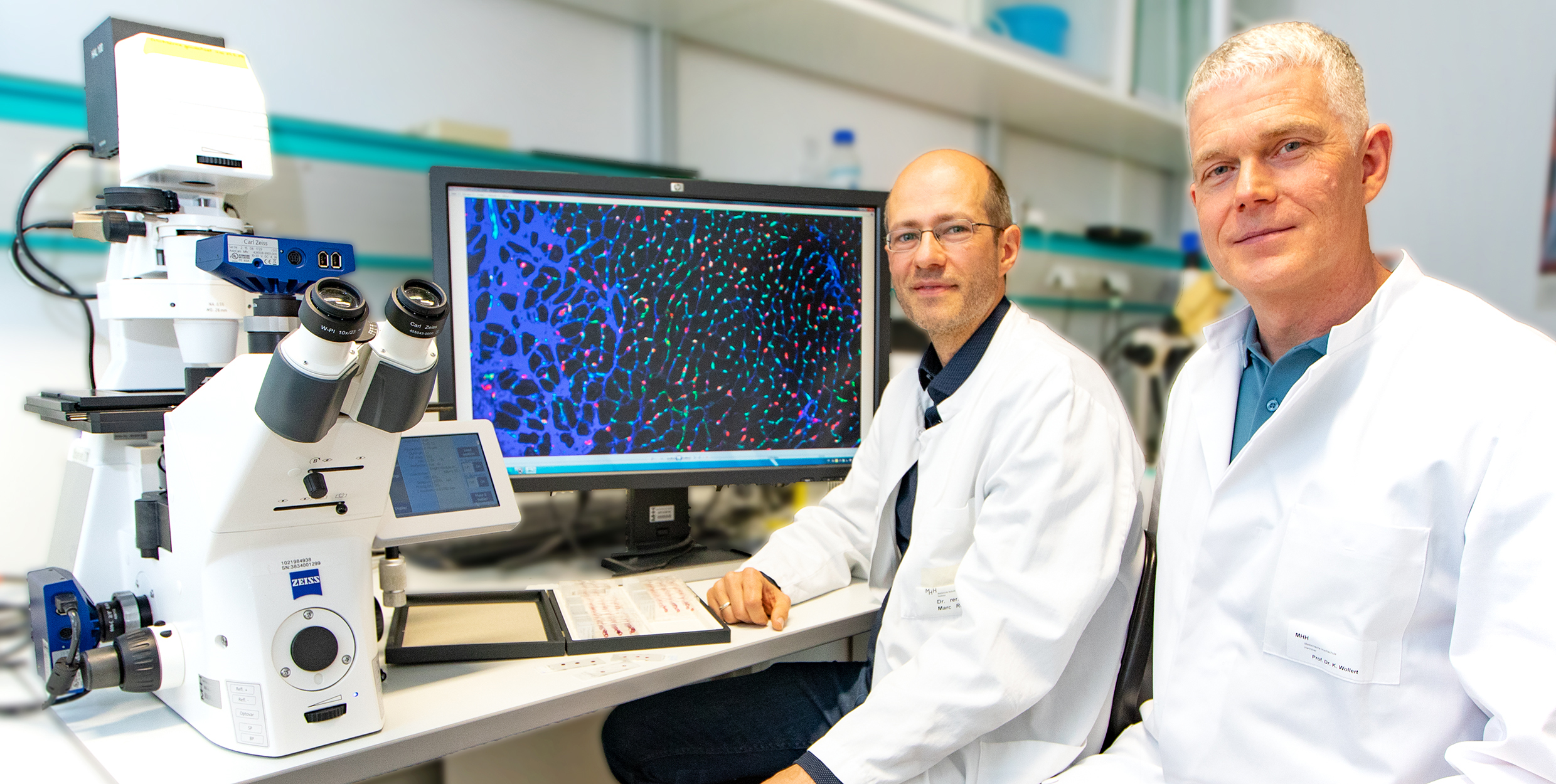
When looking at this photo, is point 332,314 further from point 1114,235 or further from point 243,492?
point 1114,235

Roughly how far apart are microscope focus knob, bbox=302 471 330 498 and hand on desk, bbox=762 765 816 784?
0.53 metres

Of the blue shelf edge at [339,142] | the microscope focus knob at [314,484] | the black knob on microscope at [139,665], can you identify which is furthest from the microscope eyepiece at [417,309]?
the blue shelf edge at [339,142]

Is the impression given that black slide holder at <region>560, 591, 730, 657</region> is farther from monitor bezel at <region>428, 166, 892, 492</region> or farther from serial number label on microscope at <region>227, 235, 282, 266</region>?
serial number label on microscope at <region>227, 235, 282, 266</region>

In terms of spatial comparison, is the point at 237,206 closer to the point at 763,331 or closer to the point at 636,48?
the point at 763,331

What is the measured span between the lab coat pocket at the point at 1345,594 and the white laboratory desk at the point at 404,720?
0.58 m

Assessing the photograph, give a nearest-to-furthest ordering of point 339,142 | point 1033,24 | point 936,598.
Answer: point 936,598
point 339,142
point 1033,24

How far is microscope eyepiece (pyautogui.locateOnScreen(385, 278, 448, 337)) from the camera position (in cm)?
67

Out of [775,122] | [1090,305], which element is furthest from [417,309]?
[1090,305]

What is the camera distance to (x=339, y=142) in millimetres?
1470

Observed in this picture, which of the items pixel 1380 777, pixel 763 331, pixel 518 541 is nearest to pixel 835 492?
pixel 763 331

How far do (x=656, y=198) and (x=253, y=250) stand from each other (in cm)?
64

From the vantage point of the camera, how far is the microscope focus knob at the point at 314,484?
745mm

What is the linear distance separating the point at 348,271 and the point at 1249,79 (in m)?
0.94

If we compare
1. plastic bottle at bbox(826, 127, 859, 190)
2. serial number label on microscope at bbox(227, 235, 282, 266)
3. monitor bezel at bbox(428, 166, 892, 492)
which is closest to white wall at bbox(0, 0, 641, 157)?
monitor bezel at bbox(428, 166, 892, 492)
